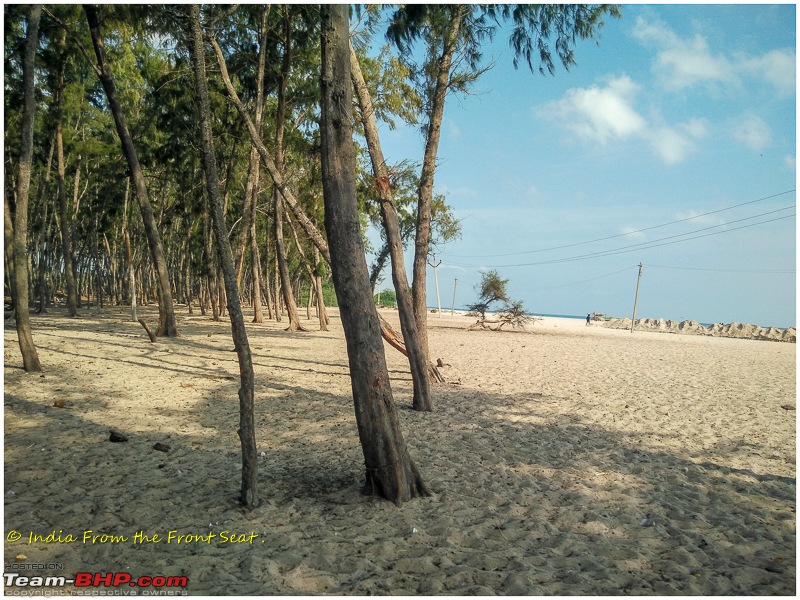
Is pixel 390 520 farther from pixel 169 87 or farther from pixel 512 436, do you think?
pixel 169 87

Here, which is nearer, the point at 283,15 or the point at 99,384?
the point at 99,384

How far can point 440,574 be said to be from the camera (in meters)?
3.24

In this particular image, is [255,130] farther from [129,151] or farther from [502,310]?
[502,310]

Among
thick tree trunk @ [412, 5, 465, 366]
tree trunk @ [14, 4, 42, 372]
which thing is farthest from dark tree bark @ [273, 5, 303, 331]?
tree trunk @ [14, 4, 42, 372]

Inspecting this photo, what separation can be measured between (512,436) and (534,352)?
37.6 feet

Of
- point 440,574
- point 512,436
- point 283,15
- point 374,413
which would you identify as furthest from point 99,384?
point 283,15

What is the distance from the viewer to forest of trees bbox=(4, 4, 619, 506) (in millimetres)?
4438

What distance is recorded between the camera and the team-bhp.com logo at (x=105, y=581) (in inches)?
117

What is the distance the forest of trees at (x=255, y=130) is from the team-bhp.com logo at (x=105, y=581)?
1118 millimetres

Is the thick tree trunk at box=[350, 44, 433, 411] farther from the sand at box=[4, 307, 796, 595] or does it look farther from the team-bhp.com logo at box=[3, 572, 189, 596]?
the team-bhp.com logo at box=[3, 572, 189, 596]

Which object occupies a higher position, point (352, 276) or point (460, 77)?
point (460, 77)

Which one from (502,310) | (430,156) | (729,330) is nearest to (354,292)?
(430,156)

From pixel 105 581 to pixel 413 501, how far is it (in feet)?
7.59

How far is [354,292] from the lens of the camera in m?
4.45
